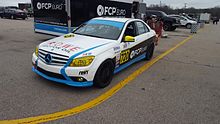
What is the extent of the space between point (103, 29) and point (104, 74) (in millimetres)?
1453

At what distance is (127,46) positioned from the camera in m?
4.94

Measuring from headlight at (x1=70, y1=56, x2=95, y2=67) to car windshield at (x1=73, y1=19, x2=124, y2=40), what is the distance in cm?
118

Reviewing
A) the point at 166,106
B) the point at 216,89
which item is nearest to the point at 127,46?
the point at 166,106

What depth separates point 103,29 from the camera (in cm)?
511

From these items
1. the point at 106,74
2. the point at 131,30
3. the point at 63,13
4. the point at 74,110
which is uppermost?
the point at 63,13

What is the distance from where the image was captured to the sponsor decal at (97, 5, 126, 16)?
961 centimetres

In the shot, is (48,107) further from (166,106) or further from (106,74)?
(166,106)

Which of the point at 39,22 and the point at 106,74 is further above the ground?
the point at 39,22

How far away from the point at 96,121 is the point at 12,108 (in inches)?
55.9

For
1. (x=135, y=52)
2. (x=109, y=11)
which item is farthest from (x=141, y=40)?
(x=109, y=11)

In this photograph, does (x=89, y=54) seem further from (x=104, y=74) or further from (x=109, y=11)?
(x=109, y=11)

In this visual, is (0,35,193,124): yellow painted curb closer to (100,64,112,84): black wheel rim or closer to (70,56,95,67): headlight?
(100,64,112,84): black wheel rim

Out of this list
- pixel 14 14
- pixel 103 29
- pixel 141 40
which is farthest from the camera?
pixel 14 14

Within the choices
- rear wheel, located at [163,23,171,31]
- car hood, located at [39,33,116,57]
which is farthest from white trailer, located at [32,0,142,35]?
rear wheel, located at [163,23,171,31]
